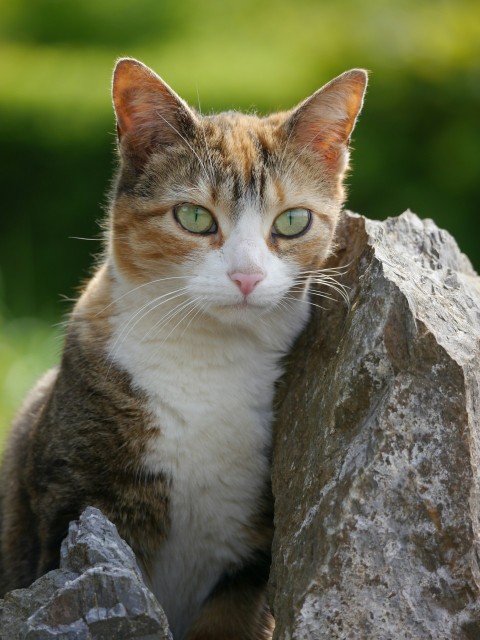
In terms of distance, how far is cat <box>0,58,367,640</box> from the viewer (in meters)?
2.81

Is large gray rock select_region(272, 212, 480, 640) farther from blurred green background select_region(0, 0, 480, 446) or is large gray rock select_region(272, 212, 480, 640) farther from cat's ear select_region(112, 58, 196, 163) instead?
blurred green background select_region(0, 0, 480, 446)

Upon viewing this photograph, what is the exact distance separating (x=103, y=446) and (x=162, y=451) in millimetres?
168

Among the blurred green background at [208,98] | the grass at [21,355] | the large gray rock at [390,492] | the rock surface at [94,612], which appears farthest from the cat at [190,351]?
the blurred green background at [208,98]

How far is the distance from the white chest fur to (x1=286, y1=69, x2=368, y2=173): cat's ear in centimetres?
62

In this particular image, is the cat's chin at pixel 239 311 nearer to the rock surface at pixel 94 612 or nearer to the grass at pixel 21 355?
the rock surface at pixel 94 612

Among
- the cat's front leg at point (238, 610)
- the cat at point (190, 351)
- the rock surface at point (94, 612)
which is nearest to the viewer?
the rock surface at point (94, 612)

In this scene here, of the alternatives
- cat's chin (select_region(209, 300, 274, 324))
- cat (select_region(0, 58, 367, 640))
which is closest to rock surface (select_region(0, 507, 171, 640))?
cat (select_region(0, 58, 367, 640))

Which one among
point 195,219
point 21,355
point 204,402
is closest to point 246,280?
point 195,219

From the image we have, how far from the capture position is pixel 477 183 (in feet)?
22.8

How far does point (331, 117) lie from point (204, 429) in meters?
1.03

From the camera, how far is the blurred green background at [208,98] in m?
6.92

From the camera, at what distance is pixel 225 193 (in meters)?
2.80

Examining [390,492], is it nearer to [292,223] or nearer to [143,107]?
[292,223]

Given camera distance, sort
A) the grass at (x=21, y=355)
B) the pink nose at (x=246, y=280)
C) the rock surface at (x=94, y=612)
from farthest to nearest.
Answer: the grass at (x=21, y=355), the pink nose at (x=246, y=280), the rock surface at (x=94, y=612)
